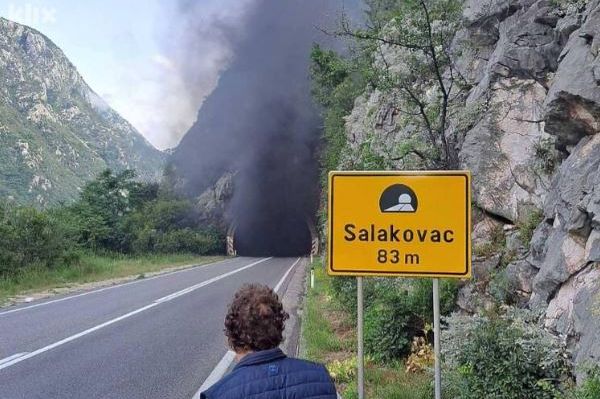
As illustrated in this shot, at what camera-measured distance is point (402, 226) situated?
3.67m

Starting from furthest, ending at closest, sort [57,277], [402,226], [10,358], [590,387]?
1. [57,277]
2. [10,358]
3. [402,226]
4. [590,387]

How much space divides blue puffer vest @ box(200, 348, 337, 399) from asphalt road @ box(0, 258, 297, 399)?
14.5ft

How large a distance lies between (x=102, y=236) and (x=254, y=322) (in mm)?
39558

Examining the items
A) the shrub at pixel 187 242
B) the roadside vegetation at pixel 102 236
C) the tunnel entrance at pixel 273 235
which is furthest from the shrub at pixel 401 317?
the tunnel entrance at pixel 273 235

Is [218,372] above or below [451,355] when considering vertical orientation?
below

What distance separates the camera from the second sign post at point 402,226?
3602 mm

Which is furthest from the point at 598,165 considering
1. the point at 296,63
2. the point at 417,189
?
the point at 296,63

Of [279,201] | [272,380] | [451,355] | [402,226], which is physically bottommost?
[451,355]

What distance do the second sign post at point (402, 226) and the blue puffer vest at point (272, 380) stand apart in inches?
62.8

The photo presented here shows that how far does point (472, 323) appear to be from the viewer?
194 inches

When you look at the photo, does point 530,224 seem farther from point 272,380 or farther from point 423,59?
point 272,380

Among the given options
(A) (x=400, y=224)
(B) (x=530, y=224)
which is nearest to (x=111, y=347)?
(A) (x=400, y=224)

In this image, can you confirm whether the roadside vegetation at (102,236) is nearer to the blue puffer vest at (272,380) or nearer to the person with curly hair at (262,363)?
the person with curly hair at (262,363)

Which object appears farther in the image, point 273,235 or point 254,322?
point 273,235
